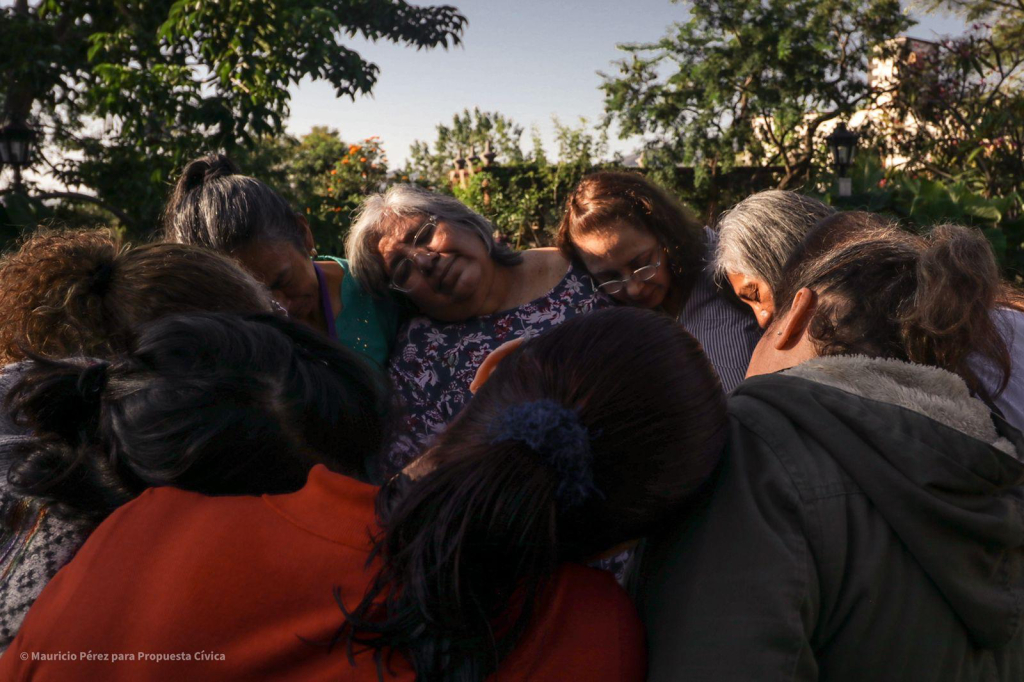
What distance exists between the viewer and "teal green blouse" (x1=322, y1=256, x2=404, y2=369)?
264cm

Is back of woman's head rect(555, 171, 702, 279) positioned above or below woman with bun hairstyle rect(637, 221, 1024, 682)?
above

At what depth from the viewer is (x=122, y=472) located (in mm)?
1192

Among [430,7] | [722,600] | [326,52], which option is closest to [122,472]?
[722,600]

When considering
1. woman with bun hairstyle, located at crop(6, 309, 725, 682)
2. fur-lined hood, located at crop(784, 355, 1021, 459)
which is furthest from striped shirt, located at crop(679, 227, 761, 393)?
woman with bun hairstyle, located at crop(6, 309, 725, 682)

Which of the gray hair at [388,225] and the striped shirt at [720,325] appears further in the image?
the striped shirt at [720,325]

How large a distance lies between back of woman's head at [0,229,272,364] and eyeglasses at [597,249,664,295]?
1.31m

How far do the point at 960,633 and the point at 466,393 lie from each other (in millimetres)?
Result: 1681

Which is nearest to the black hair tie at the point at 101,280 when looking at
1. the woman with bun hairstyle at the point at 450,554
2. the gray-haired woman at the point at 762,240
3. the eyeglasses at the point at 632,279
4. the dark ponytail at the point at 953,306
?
the woman with bun hairstyle at the point at 450,554

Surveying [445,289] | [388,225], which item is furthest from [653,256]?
[388,225]

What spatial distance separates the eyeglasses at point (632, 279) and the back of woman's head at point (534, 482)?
5.50 feet

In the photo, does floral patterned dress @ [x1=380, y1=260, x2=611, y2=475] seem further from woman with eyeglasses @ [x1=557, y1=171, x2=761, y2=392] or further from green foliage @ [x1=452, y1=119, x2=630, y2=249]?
green foliage @ [x1=452, y1=119, x2=630, y2=249]

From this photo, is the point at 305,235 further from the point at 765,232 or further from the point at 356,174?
the point at 356,174

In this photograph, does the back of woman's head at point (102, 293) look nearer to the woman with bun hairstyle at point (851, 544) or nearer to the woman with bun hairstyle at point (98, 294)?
the woman with bun hairstyle at point (98, 294)

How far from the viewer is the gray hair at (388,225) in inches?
105
